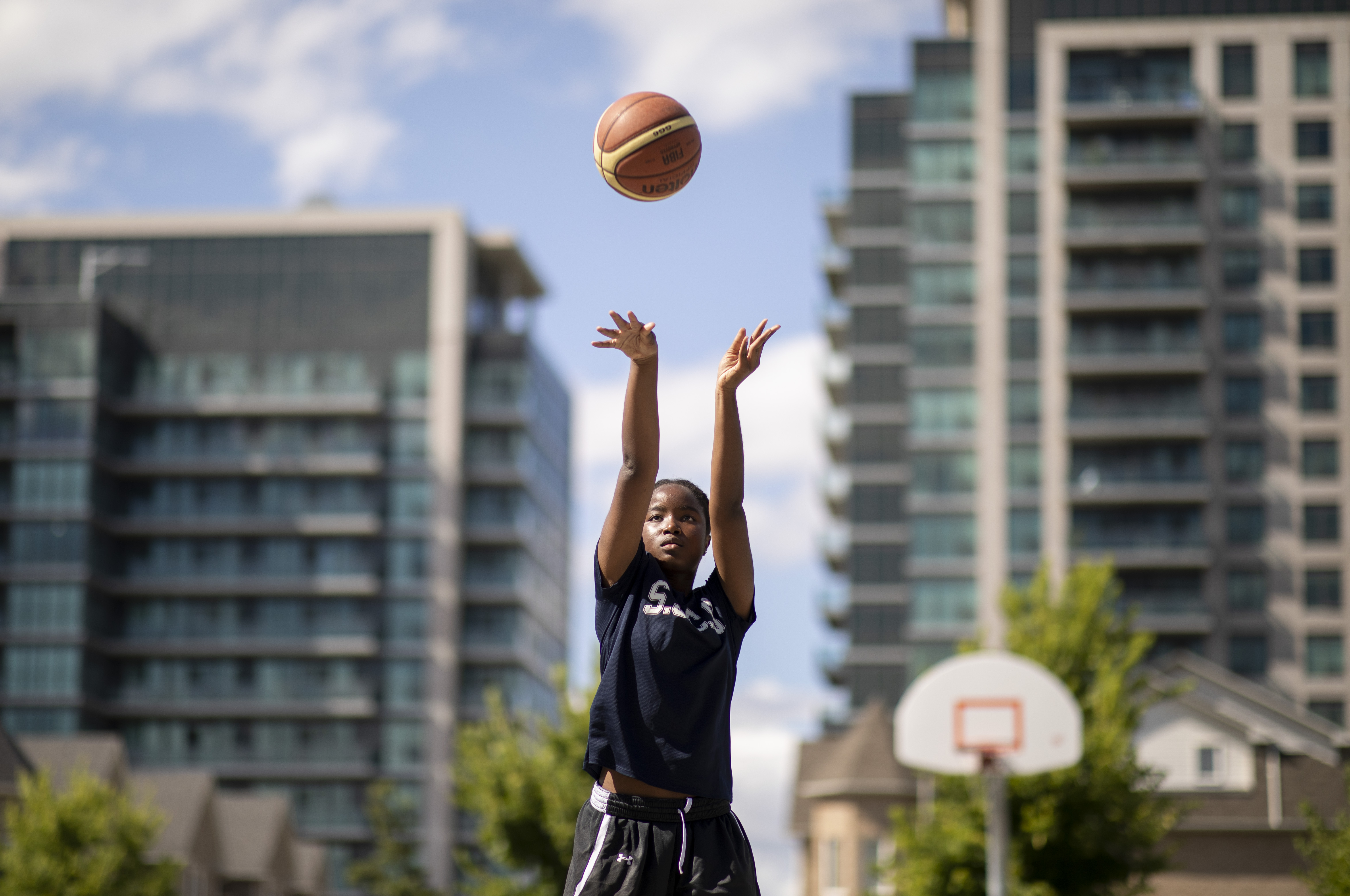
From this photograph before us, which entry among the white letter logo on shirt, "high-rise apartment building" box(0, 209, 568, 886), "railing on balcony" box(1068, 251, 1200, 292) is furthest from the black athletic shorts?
"high-rise apartment building" box(0, 209, 568, 886)

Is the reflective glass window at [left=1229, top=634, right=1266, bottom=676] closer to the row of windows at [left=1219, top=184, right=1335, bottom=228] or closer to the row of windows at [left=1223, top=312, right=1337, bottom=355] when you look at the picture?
the row of windows at [left=1223, top=312, right=1337, bottom=355]

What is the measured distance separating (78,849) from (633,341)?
4353 cm

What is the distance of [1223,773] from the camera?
41.8 meters

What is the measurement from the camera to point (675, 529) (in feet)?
23.3

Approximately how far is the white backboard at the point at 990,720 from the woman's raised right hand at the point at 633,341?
64.7ft

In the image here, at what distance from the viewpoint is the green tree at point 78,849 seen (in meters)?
44.8

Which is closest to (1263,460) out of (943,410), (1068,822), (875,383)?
(943,410)

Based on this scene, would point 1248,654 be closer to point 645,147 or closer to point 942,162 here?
point 942,162

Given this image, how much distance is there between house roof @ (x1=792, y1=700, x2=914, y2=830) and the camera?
168ft

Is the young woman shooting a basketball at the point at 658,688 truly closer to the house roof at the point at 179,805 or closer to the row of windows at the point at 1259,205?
the house roof at the point at 179,805

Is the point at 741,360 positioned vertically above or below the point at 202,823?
above

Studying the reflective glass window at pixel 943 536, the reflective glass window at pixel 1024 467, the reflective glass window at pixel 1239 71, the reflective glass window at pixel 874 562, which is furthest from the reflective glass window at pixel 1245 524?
the reflective glass window at pixel 1239 71

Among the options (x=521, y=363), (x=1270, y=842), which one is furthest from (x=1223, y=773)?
(x=521, y=363)

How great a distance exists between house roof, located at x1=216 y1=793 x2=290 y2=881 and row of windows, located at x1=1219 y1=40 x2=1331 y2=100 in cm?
5444
